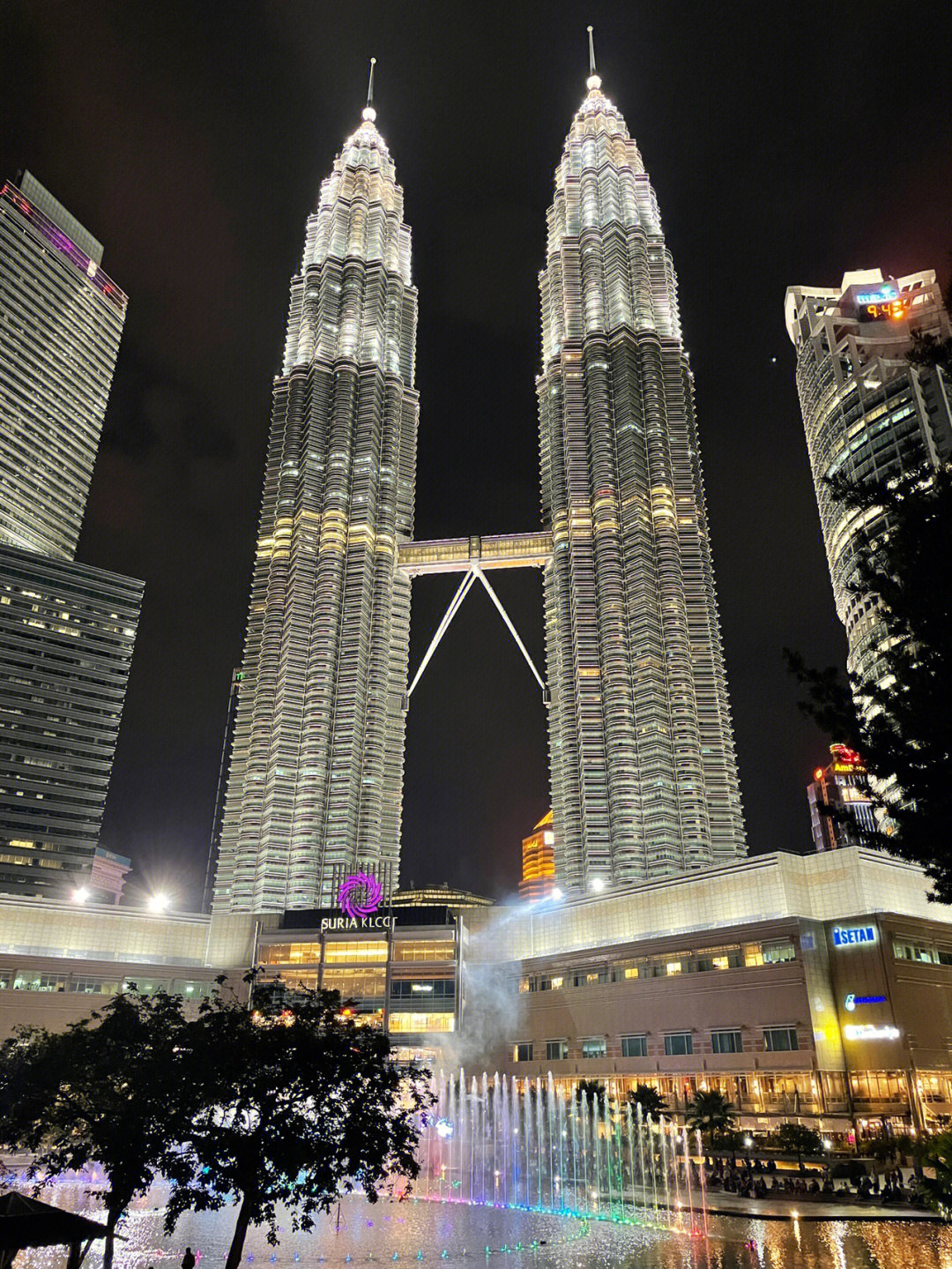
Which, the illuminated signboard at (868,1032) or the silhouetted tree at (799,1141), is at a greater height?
the illuminated signboard at (868,1032)

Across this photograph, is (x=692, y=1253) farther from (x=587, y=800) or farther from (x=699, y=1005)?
(x=587, y=800)

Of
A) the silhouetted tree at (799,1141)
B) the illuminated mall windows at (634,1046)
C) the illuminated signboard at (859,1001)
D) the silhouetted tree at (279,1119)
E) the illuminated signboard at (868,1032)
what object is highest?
the illuminated signboard at (859,1001)

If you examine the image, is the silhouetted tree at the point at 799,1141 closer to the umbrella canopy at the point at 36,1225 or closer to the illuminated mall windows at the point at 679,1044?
the illuminated mall windows at the point at 679,1044

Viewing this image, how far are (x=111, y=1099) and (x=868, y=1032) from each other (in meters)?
78.3

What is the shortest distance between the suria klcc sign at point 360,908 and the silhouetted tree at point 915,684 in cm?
12731

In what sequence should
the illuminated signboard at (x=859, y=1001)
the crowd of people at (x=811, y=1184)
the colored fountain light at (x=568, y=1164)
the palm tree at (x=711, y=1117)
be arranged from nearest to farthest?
the crowd of people at (x=811, y=1184)
the colored fountain light at (x=568, y=1164)
the palm tree at (x=711, y=1117)
the illuminated signboard at (x=859, y=1001)

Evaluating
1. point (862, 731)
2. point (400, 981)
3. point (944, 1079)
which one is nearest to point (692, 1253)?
point (862, 731)

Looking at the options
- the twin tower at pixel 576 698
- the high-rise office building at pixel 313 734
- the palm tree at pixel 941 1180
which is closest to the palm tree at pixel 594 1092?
the twin tower at pixel 576 698

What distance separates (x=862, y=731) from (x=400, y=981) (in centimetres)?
12755

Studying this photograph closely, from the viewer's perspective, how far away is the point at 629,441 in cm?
19425

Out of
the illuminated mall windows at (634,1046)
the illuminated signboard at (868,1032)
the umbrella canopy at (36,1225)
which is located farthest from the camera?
the illuminated mall windows at (634,1046)

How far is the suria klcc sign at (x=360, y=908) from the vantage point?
478 feet

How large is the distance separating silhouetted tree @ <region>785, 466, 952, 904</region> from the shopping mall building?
4655cm

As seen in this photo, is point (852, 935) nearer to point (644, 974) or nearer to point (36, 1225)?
point (644, 974)
